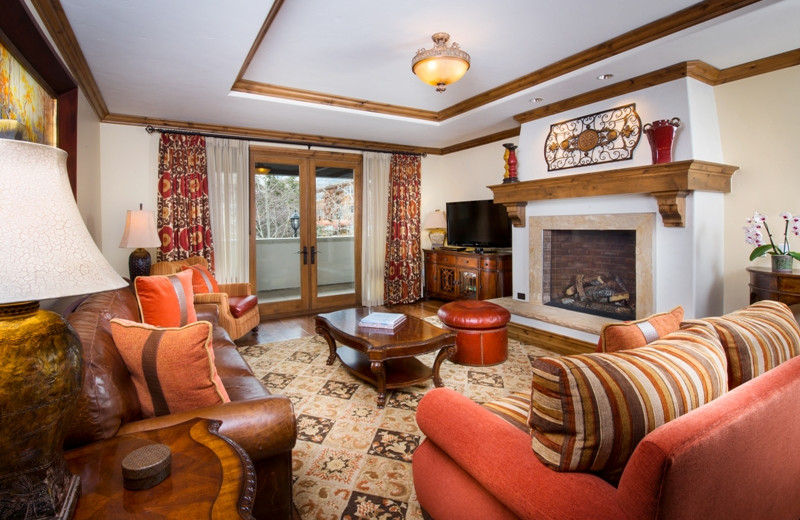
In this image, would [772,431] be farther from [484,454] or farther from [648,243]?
[648,243]

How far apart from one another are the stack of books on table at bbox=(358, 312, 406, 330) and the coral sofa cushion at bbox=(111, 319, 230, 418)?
1712 mm

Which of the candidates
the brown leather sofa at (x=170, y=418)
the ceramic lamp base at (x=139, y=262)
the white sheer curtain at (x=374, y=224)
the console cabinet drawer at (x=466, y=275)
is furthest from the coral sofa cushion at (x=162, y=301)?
the console cabinet drawer at (x=466, y=275)

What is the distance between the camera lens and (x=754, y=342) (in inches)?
52.6

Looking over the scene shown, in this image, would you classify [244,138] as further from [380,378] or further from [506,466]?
[506,466]

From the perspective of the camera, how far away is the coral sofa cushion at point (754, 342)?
1.30 metres

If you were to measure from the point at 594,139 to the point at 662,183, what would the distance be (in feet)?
2.75

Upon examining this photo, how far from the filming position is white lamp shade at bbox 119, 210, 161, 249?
3865 millimetres

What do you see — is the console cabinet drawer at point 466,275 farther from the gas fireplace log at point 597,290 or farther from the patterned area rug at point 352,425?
the patterned area rug at point 352,425

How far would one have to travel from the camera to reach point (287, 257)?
5516 mm

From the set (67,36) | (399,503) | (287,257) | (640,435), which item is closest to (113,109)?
(67,36)

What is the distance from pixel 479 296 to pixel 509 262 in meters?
0.60

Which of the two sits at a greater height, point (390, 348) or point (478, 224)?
point (478, 224)

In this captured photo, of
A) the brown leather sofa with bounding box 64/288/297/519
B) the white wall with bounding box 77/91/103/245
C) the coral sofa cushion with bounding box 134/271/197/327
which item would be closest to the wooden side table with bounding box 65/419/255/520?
the brown leather sofa with bounding box 64/288/297/519

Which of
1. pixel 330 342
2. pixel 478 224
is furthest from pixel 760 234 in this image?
pixel 330 342
